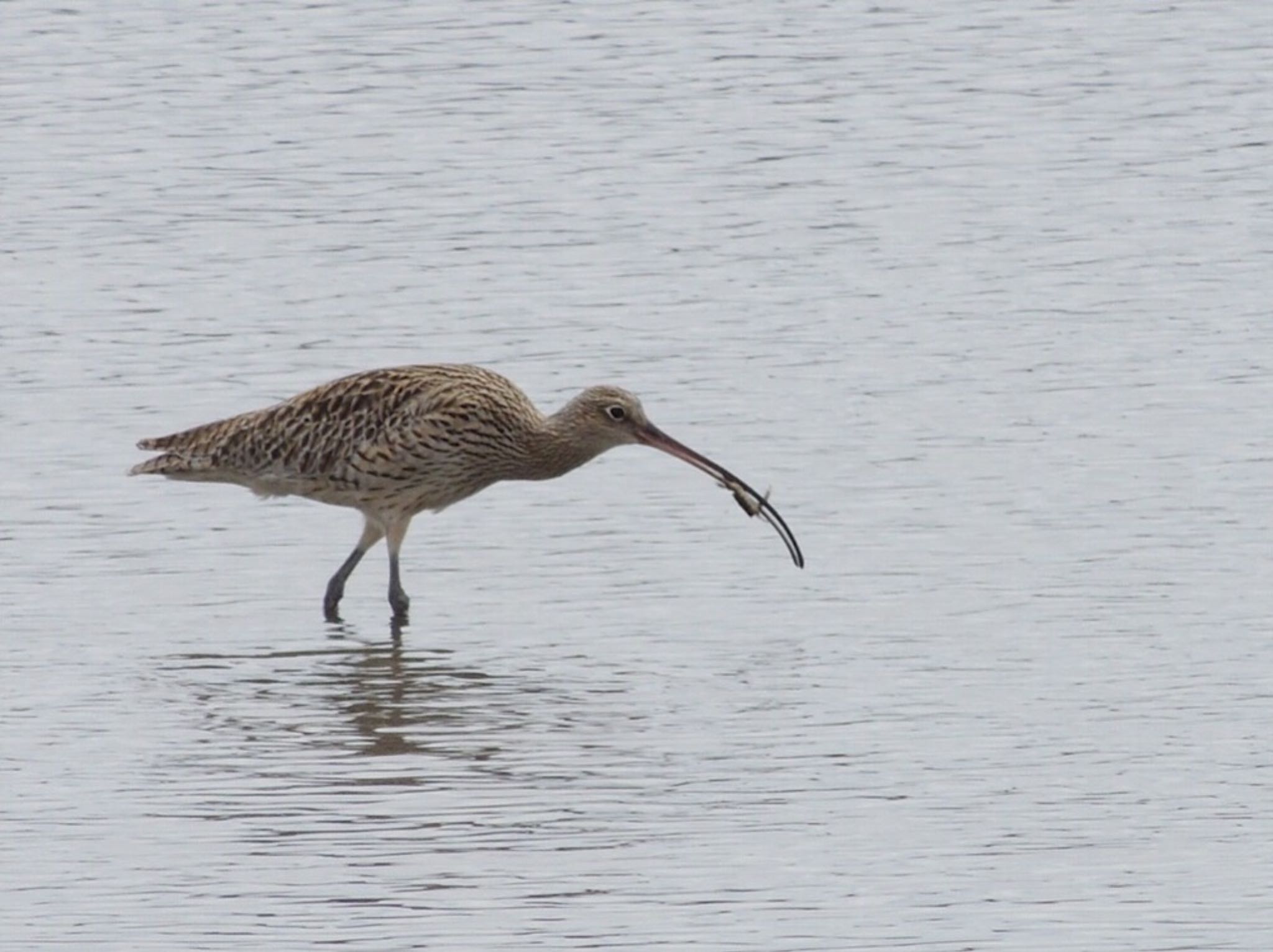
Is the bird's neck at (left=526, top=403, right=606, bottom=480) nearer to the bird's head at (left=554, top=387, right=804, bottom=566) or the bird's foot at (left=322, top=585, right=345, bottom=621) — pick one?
the bird's head at (left=554, top=387, right=804, bottom=566)

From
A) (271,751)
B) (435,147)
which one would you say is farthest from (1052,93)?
(271,751)

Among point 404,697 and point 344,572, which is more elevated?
point 404,697

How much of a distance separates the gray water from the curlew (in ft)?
1.02

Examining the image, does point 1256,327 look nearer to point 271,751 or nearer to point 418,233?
point 418,233

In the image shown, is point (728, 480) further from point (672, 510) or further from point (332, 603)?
point (332, 603)

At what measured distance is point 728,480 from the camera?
13.2 m

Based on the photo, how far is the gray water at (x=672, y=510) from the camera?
9.05 meters

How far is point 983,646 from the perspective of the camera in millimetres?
11609

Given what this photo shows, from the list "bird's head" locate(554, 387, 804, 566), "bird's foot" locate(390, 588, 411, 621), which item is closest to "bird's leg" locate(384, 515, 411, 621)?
"bird's foot" locate(390, 588, 411, 621)

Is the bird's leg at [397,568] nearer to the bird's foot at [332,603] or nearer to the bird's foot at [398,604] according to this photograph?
the bird's foot at [398,604]

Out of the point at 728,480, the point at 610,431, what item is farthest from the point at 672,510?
the point at 728,480

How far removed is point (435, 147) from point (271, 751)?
39.6ft

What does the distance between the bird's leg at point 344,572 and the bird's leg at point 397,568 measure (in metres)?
0.07

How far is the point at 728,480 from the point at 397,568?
1270 mm
